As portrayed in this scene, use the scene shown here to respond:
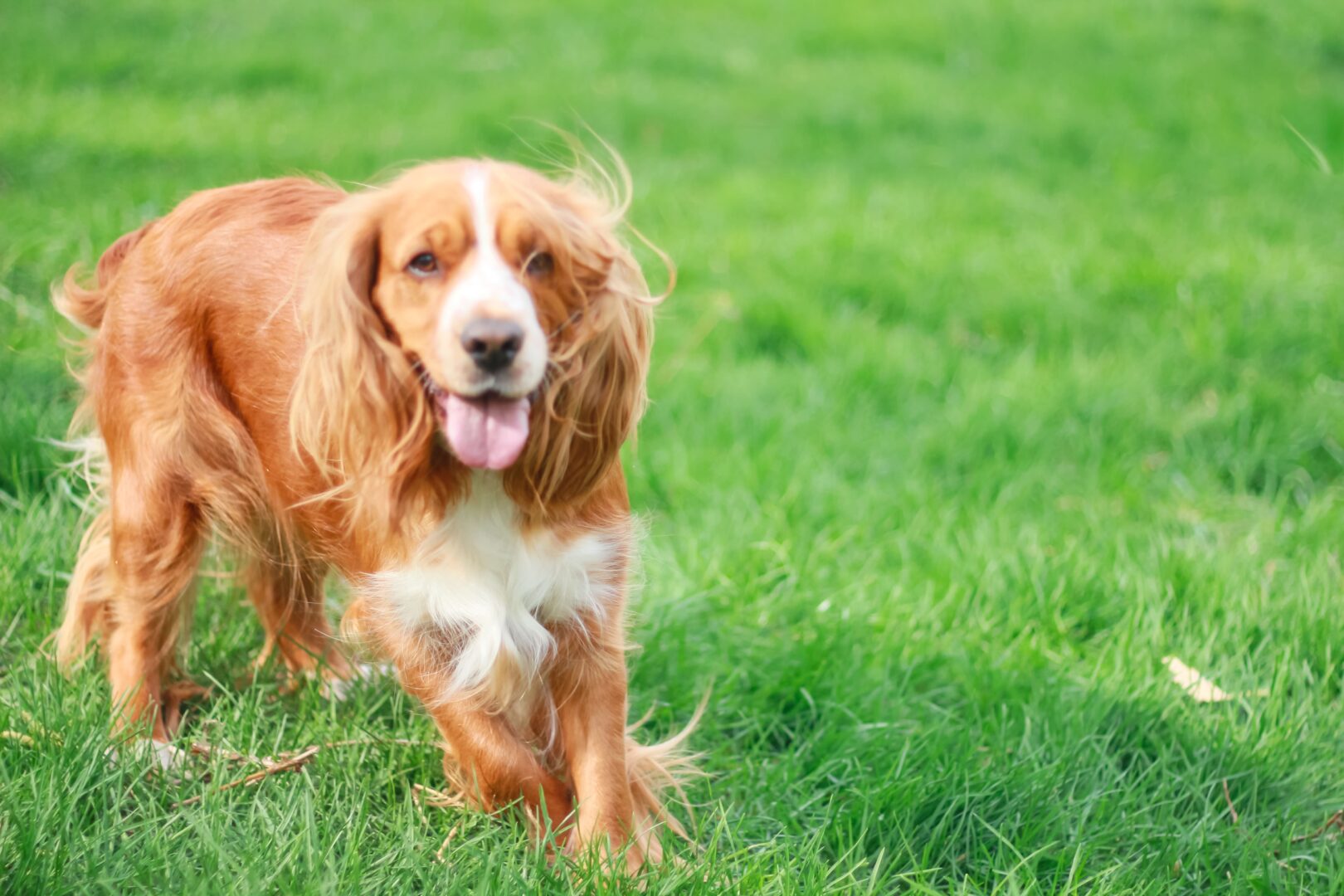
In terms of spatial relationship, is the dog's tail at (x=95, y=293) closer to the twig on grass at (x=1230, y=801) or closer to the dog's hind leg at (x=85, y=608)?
the dog's hind leg at (x=85, y=608)

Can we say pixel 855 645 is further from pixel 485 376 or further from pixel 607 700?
pixel 485 376

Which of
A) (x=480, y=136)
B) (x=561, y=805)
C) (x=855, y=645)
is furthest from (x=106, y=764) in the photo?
(x=480, y=136)

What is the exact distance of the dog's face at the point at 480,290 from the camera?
1.93 m

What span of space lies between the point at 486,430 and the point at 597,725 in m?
0.69

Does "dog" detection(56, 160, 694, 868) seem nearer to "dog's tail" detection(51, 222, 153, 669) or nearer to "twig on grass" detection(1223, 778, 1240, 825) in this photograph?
"dog's tail" detection(51, 222, 153, 669)

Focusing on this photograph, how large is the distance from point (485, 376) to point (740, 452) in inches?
94.7

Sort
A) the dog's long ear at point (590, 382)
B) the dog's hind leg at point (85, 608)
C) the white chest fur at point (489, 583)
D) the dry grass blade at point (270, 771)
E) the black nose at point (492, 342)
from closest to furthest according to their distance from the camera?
the black nose at point (492, 342) < the dog's long ear at point (590, 382) < the white chest fur at point (489, 583) < the dry grass blade at point (270, 771) < the dog's hind leg at point (85, 608)

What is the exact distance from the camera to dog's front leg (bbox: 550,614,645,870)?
2.37 m

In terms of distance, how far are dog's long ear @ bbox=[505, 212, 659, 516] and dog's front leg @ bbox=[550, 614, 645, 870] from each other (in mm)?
309

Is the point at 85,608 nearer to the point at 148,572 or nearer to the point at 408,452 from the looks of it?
the point at 148,572

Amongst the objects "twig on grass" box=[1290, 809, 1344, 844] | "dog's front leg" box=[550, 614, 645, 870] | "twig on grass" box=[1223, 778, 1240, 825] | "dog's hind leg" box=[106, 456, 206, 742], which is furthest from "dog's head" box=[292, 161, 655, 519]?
"twig on grass" box=[1290, 809, 1344, 844]

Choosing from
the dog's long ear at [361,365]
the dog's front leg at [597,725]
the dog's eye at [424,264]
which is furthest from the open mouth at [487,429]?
the dog's front leg at [597,725]

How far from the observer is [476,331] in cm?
188

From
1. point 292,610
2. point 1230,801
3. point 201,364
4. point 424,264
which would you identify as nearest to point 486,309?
point 424,264
